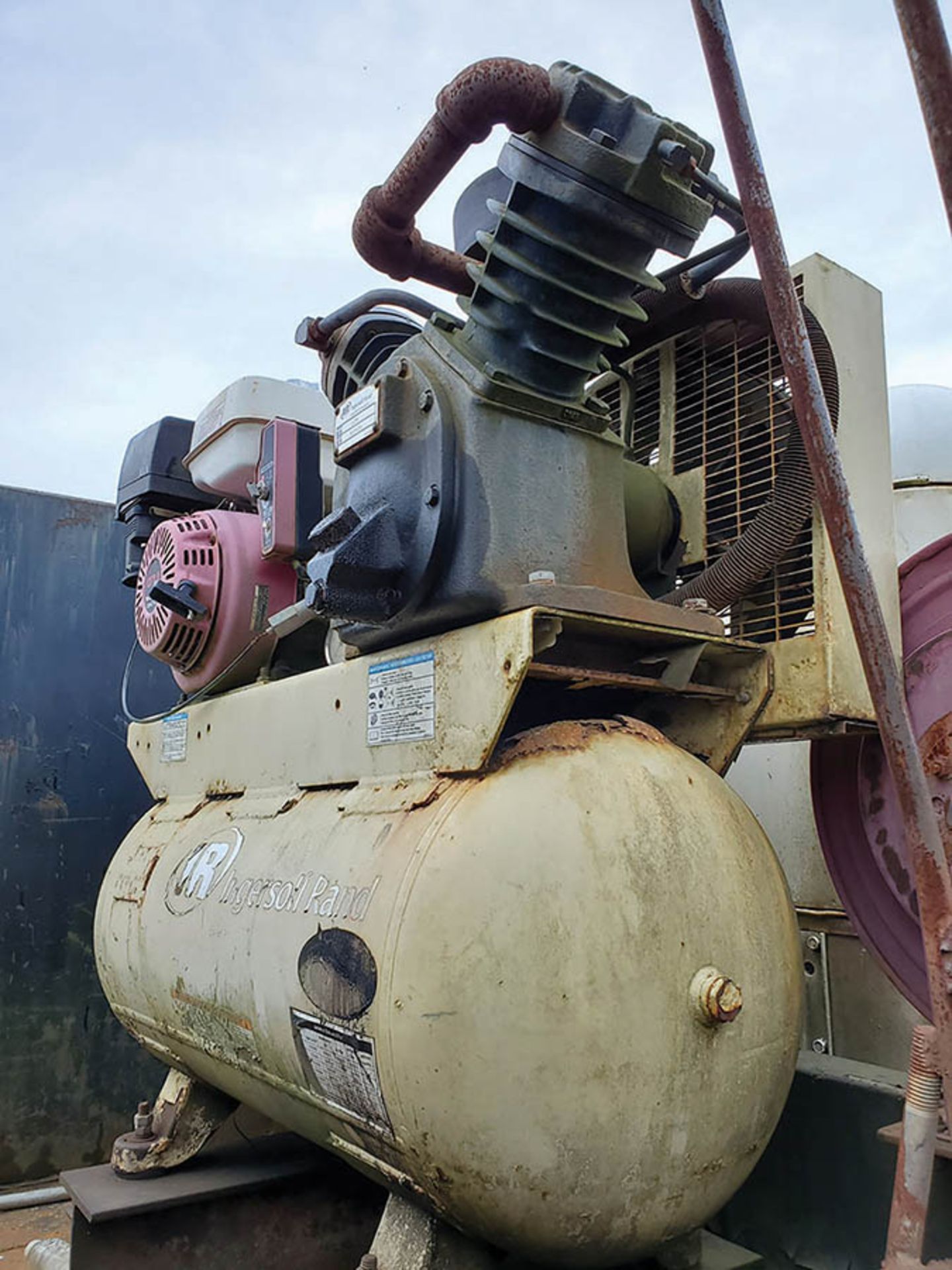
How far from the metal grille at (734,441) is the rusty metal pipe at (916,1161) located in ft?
2.30

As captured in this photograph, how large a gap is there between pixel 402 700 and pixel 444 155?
69 cm

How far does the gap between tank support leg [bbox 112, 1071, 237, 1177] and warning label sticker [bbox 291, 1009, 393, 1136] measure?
653 mm

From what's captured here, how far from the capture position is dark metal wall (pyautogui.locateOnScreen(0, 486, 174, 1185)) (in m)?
2.79

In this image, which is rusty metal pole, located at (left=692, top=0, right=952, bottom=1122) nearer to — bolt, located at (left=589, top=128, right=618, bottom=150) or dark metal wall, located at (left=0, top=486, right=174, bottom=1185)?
bolt, located at (left=589, top=128, right=618, bottom=150)

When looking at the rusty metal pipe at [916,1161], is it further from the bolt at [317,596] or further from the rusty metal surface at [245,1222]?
the rusty metal surface at [245,1222]

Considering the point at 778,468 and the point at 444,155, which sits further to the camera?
the point at 778,468

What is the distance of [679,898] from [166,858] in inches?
41.3

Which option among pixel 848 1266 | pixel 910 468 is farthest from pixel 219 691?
pixel 910 468

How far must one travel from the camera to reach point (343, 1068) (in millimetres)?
1156

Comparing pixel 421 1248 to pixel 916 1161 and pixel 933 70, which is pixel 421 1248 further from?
pixel 933 70

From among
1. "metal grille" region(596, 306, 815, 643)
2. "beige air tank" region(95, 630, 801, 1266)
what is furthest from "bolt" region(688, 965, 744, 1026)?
"metal grille" region(596, 306, 815, 643)

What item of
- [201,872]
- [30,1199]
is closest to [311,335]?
[201,872]

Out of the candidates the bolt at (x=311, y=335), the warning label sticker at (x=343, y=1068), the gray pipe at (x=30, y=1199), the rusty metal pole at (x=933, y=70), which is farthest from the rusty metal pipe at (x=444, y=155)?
the gray pipe at (x=30, y=1199)

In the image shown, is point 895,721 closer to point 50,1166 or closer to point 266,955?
point 266,955
